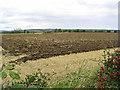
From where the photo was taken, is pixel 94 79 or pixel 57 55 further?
pixel 57 55

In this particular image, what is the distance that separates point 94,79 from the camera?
335 cm

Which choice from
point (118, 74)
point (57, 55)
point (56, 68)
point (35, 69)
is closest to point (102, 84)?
point (118, 74)

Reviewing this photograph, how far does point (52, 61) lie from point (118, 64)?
2.84 m

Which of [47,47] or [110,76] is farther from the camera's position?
[47,47]

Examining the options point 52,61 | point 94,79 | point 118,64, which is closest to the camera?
point 118,64

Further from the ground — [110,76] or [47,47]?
[47,47]

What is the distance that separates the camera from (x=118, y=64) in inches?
116

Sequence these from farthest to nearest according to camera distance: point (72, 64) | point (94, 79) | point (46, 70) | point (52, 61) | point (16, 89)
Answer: point (52, 61) → point (72, 64) → point (46, 70) → point (94, 79) → point (16, 89)

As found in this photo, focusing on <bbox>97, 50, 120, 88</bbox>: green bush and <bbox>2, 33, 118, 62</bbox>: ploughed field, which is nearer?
<bbox>97, 50, 120, 88</bbox>: green bush

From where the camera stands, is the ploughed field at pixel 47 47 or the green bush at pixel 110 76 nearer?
the green bush at pixel 110 76

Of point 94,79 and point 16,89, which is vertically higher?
point 16,89

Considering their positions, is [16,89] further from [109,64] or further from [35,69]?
[35,69]

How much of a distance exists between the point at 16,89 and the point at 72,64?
3107 millimetres

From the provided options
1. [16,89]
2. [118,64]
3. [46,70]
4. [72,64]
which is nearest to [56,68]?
[46,70]
